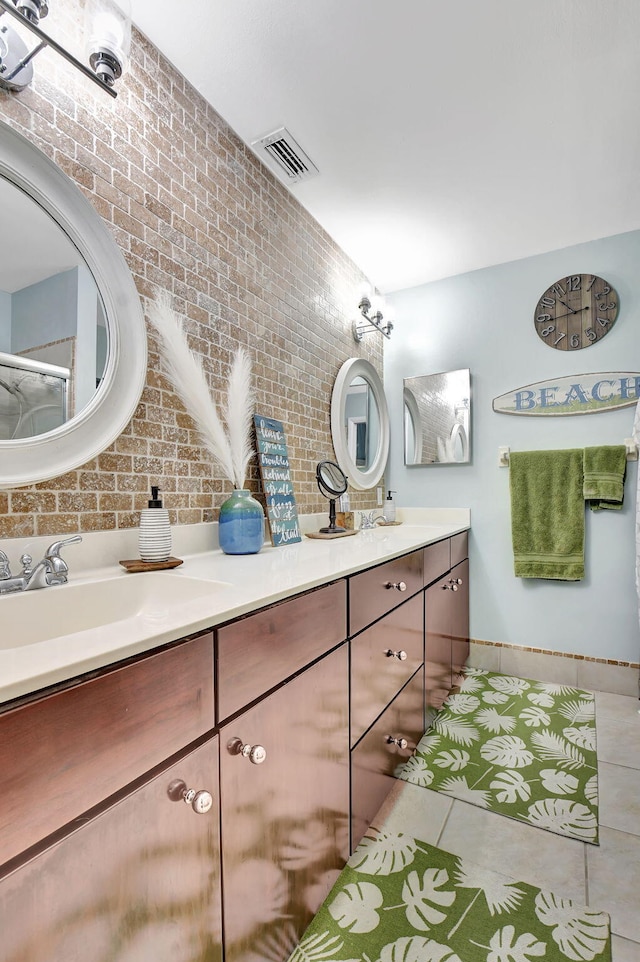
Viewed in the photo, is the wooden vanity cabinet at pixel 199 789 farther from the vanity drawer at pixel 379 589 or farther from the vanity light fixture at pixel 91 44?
the vanity light fixture at pixel 91 44

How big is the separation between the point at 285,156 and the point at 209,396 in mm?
1151

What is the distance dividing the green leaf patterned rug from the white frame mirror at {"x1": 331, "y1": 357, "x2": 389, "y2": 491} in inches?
68.1

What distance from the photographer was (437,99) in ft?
5.24

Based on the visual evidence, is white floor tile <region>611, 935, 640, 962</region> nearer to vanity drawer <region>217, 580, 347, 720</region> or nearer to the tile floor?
the tile floor

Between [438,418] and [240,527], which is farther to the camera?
[438,418]

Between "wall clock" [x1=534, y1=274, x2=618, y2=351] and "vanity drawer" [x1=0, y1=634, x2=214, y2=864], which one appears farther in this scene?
"wall clock" [x1=534, y1=274, x2=618, y2=351]

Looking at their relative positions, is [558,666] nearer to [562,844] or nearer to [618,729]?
[618,729]

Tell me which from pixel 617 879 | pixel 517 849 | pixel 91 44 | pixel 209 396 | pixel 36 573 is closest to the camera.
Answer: pixel 36 573

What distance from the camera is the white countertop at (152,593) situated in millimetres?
552

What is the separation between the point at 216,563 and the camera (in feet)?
4.27

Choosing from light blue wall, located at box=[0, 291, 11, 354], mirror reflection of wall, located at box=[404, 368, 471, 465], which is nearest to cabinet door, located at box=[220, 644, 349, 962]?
light blue wall, located at box=[0, 291, 11, 354]

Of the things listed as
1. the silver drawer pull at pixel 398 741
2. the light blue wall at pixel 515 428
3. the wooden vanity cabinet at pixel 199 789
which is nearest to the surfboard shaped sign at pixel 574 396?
the light blue wall at pixel 515 428

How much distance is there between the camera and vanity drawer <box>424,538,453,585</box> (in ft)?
6.14

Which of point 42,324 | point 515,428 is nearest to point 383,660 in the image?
point 42,324
